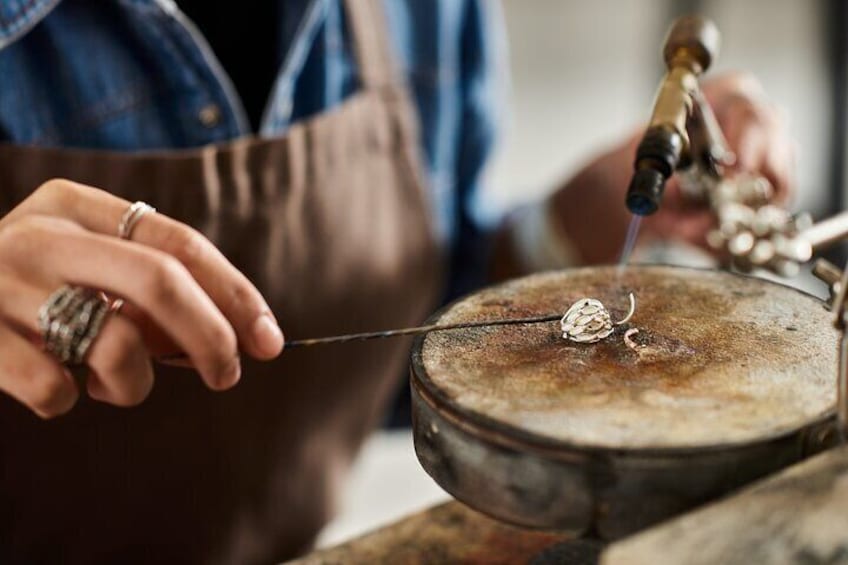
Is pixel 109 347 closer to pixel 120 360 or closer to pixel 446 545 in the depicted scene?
pixel 120 360

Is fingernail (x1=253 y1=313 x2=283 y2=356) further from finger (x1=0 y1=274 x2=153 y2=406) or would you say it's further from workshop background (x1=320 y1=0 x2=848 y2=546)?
workshop background (x1=320 y1=0 x2=848 y2=546)

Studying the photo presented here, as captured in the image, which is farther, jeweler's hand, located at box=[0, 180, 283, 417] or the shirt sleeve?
the shirt sleeve

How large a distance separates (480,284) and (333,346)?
15.3 inches

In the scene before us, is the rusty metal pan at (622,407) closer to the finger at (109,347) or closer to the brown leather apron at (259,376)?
the finger at (109,347)

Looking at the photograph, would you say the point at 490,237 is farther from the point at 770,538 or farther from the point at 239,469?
the point at 770,538

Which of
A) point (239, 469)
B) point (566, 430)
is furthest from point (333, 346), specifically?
point (566, 430)

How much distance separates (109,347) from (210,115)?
541 millimetres

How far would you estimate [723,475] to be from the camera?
538mm

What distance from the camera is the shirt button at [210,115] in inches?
43.4

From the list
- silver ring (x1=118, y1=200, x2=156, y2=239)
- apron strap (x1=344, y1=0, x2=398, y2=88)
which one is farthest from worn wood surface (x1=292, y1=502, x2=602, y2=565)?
apron strap (x1=344, y1=0, x2=398, y2=88)

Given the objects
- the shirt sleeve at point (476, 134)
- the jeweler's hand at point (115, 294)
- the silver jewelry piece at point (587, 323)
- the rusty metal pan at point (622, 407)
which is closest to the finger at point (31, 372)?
the jeweler's hand at point (115, 294)

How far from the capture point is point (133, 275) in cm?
61

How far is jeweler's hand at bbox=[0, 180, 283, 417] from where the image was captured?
2.01ft

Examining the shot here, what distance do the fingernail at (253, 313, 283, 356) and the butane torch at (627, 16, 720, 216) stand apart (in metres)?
0.27
